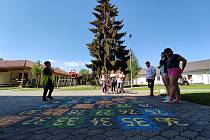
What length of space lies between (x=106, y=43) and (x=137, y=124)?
82.2 feet

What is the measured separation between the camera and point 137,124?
3789mm

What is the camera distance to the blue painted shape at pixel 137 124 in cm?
353

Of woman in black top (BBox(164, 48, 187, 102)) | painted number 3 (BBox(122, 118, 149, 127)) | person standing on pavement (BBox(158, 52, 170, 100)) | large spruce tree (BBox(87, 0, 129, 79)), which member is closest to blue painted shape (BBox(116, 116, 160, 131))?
painted number 3 (BBox(122, 118, 149, 127))

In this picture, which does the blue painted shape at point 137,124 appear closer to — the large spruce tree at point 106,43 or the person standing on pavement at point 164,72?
the person standing on pavement at point 164,72

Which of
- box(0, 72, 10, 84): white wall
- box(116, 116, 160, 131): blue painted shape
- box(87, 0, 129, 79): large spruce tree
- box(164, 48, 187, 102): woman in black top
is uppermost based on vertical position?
box(87, 0, 129, 79): large spruce tree

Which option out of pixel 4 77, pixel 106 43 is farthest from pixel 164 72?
pixel 4 77

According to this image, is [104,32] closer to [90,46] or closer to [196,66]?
[90,46]

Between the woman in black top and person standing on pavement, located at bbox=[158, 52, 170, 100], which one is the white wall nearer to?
person standing on pavement, located at bbox=[158, 52, 170, 100]

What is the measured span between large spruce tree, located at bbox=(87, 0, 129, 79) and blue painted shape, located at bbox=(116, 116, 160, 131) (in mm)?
22875

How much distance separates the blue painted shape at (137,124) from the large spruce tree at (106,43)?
22875 millimetres

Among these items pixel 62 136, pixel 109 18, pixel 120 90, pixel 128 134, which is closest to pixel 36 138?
pixel 62 136

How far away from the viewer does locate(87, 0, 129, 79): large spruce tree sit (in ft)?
91.2

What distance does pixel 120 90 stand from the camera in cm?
1390

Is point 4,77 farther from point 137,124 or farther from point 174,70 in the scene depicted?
point 137,124
